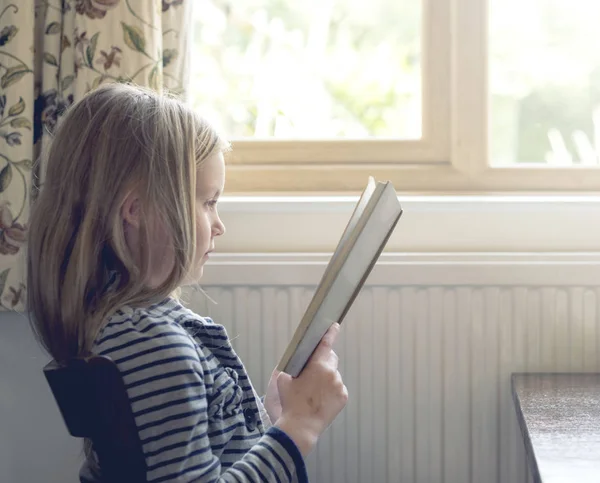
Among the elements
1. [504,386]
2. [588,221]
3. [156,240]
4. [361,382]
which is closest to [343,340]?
[361,382]

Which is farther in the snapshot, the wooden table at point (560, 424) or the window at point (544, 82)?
the window at point (544, 82)

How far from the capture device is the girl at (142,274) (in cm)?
102

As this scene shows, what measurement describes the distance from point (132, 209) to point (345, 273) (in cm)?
27

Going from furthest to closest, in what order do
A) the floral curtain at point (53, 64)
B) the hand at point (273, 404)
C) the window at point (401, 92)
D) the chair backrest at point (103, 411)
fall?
the window at point (401, 92)
the floral curtain at point (53, 64)
the hand at point (273, 404)
the chair backrest at point (103, 411)

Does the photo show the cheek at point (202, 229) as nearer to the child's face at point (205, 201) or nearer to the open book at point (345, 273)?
the child's face at point (205, 201)

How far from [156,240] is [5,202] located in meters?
0.66

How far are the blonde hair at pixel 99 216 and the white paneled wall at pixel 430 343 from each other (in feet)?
1.97

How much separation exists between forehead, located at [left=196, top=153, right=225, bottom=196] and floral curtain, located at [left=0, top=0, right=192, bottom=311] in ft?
1.54

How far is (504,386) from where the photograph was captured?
166 centimetres

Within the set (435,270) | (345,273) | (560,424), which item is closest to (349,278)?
(345,273)

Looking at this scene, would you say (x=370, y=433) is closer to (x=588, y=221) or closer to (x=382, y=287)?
(x=382, y=287)

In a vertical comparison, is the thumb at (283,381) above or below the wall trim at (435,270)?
below

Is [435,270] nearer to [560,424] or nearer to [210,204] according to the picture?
[560,424]

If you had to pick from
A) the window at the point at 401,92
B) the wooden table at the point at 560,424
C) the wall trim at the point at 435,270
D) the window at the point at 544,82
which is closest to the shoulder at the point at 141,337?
the wooden table at the point at 560,424
